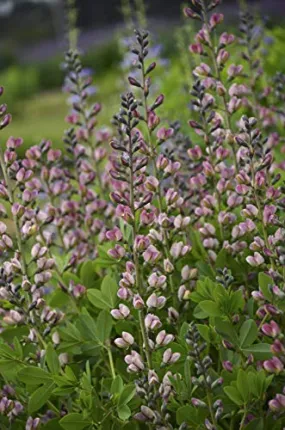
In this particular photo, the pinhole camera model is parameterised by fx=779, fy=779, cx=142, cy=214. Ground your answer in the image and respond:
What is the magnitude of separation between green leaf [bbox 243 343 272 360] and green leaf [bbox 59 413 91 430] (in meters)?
0.34

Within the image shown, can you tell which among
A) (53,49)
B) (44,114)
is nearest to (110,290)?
(44,114)

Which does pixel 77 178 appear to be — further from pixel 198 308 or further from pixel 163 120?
pixel 163 120

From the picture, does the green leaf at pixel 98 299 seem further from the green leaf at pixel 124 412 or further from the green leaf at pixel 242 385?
the green leaf at pixel 242 385

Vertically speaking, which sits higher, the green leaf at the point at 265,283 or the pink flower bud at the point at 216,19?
the pink flower bud at the point at 216,19

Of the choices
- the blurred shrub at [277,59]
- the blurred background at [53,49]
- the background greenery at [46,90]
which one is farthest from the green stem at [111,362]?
the background greenery at [46,90]

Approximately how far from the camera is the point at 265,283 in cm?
151

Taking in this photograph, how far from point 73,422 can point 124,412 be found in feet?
0.32

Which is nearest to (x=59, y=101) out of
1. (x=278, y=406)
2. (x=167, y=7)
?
(x=167, y=7)

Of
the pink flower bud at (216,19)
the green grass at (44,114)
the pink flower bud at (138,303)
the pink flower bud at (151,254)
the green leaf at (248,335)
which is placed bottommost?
the green grass at (44,114)

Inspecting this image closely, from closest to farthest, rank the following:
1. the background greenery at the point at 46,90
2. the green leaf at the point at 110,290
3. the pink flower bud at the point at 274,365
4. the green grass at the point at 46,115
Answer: the pink flower bud at the point at 274,365, the green leaf at the point at 110,290, the green grass at the point at 46,115, the background greenery at the point at 46,90

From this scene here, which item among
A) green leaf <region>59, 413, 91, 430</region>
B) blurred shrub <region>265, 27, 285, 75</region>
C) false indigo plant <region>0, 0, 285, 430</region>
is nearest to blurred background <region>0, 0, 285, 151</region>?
blurred shrub <region>265, 27, 285, 75</region>

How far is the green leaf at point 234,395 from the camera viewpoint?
4.58 feet

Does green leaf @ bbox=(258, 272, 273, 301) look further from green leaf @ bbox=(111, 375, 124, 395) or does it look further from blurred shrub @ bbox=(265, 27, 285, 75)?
blurred shrub @ bbox=(265, 27, 285, 75)

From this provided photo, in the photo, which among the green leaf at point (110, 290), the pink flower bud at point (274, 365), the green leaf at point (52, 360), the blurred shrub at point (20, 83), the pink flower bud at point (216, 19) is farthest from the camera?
the blurred shrub at point (20, 83)
